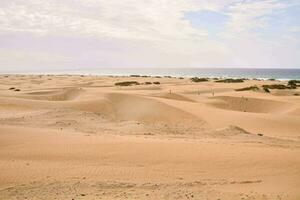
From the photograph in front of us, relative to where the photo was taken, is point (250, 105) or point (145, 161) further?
point (250, 105)

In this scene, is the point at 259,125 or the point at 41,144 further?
the point at 259,125

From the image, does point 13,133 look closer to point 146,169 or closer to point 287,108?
point 146,169

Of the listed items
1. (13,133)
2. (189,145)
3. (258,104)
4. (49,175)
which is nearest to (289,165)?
(189,145)

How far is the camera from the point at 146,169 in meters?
8.23

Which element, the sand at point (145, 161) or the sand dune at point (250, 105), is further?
the sand dune at point (250, 105)

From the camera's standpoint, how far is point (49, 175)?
25.1 feet

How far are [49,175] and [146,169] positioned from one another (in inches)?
79.6

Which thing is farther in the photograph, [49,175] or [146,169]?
[146,169]

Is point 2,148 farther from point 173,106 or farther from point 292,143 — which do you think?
point 173,106

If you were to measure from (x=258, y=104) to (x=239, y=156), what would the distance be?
1389 cm

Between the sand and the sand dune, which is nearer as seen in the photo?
the sand

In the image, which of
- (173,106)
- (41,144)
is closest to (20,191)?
(41,144)

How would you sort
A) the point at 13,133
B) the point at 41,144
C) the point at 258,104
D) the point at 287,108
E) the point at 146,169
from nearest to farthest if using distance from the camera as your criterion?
the point at 146,169 → the point at 41,144 → the point at 13,133 → the point at 287,108 → the point at 258,104

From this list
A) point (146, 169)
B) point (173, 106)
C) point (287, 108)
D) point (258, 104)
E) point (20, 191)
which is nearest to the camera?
point (20, 191)
